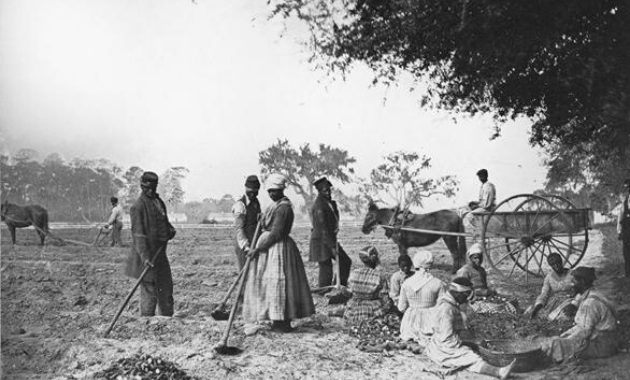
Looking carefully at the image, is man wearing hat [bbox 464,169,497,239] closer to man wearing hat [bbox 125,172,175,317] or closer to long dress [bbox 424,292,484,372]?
long dress [bbox 424,292,484,372]

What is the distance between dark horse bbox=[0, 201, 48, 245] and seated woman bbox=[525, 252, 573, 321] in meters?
14.7

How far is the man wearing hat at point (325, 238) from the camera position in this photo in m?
8.50

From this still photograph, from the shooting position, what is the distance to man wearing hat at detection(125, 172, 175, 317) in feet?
21.2

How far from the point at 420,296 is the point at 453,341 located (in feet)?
2.49

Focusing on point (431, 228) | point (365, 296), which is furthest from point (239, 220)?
point (431, 228)

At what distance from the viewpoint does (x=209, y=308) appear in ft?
27.3

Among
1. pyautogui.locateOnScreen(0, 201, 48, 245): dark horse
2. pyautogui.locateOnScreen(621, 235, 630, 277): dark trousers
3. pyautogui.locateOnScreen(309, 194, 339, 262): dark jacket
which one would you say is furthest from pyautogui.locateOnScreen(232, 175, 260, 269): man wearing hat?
pyautogui.locateOnScreen(0, 201, 48, 245): dark horse

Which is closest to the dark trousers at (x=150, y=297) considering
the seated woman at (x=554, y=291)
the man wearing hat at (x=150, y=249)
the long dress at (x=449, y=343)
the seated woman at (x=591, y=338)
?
the man wearing hat at (x=150, y=249)

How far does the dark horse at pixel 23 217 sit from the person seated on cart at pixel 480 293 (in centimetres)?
1357

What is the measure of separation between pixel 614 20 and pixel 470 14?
4.92 ft

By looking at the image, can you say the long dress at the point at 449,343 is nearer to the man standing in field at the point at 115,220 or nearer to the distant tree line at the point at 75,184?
the distant tree line at the point at 75,184

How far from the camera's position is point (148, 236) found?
21.6 ft

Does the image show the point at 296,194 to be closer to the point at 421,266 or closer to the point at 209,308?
the point at 209,308

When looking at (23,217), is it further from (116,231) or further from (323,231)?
(323,231)
